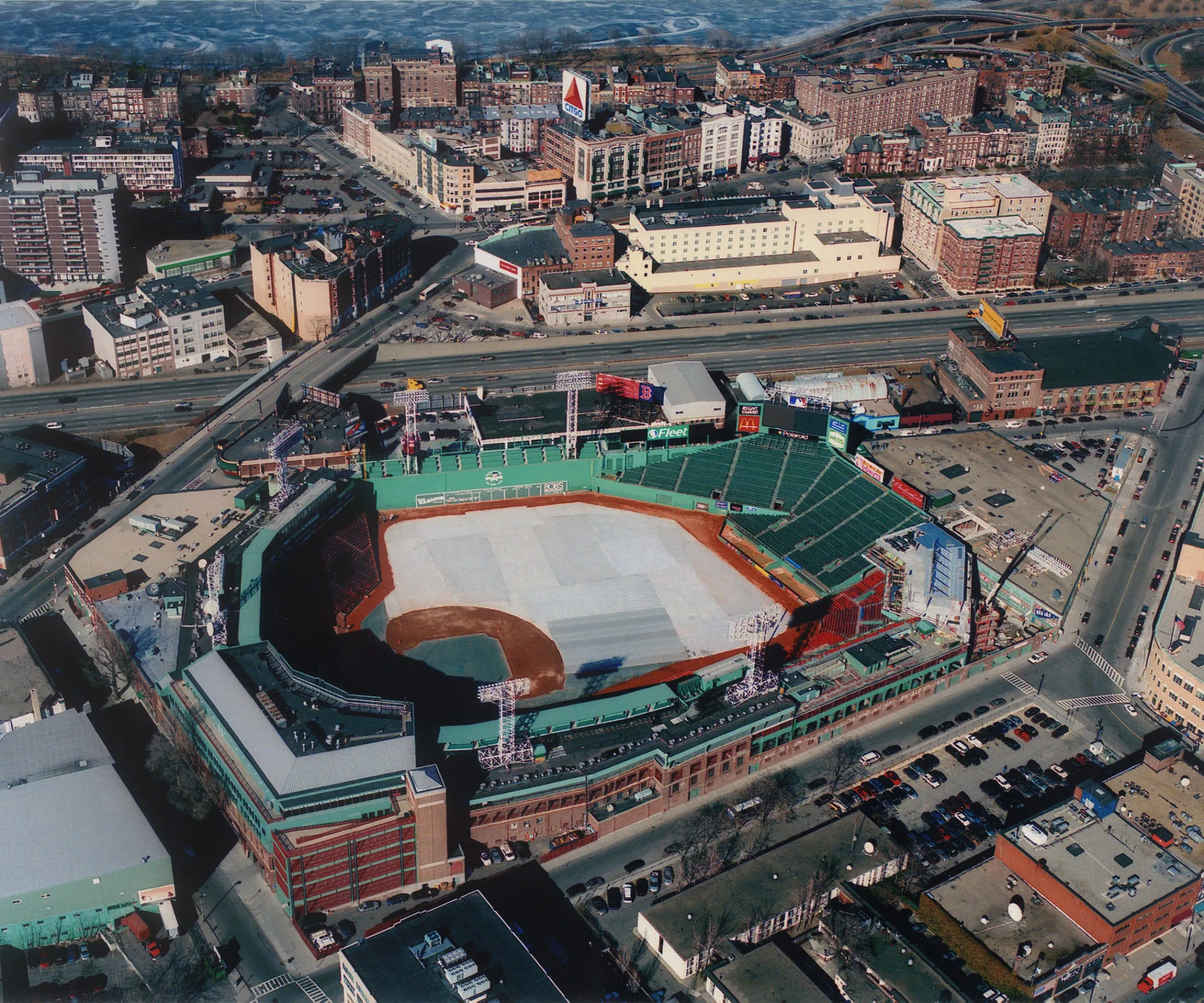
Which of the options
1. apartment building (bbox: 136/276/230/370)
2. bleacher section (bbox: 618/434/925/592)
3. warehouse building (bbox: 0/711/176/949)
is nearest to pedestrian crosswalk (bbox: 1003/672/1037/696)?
bleacher section (bbox: 618/434/925/592)

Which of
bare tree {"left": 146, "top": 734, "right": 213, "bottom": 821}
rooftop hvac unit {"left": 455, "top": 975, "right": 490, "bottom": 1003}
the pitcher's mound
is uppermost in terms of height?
rooftop hvac unit {"left": 455, "top": 975, "right": 490, "bottom": 1003}

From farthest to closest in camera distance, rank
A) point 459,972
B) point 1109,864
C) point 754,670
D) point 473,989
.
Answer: point 754,670 → point 1109,864 → point 459,972 → point 473,989

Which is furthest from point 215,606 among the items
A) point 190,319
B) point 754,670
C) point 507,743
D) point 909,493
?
point 909,493

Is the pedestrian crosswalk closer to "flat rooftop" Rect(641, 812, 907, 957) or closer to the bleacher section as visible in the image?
the bleacher section

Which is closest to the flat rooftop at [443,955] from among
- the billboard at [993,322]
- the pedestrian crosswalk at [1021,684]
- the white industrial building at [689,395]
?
the pedestrian crosswalk at [1021,684]

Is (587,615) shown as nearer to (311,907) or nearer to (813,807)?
(813,807)

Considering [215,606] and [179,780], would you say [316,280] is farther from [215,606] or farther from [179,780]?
[179,780]
